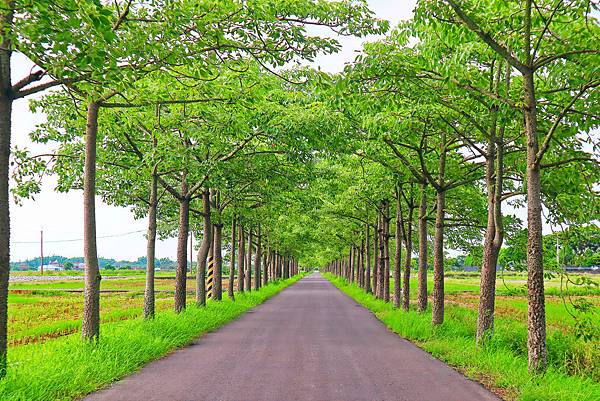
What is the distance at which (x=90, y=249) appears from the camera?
1069cm

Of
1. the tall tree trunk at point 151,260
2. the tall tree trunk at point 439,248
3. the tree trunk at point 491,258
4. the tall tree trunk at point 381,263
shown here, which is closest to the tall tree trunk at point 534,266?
the tree trunk at point 491,258

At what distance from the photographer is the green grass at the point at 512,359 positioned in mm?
7387

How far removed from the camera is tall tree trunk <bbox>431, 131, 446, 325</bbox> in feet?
49.0

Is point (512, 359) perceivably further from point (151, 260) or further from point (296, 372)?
point (151, 260)

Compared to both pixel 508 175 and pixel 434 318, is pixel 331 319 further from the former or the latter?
pixel 508 175

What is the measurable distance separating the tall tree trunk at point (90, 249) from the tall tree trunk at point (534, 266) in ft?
27.1

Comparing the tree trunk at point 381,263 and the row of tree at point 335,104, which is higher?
the row of tree at point 335,104

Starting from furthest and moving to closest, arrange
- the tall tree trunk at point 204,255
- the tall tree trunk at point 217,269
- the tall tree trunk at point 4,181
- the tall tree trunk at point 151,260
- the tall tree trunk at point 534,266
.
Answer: the tall tree trunk at point 217,269, the tall tree trunk at point 204,255, the tall tree trunk at point 151,260, the tall tree trunk at point 534,266, the tall tree trunk at point 4,181

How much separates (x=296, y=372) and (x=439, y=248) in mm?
7591

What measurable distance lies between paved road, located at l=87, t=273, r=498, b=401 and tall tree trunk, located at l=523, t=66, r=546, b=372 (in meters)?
1.12

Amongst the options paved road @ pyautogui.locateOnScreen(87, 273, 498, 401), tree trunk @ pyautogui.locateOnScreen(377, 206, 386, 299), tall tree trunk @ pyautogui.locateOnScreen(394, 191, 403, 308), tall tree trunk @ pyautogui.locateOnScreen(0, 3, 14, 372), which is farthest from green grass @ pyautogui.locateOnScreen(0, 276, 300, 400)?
tree trunk @ pyautogui.locateOnScreen(377, 206, 386, 299)

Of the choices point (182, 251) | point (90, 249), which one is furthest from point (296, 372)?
point (182, 251)

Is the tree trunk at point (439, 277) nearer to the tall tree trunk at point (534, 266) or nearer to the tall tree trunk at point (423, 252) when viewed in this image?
the tall tree trunk at point (423, 252)

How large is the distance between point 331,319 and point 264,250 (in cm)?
3365
